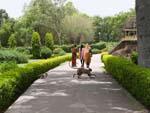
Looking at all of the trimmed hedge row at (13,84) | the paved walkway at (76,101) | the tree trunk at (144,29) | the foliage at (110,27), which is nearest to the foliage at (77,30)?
the foliage at (110,27)

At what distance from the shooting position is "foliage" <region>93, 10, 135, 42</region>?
372ft

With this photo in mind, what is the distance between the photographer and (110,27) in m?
120

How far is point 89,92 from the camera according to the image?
14773mm

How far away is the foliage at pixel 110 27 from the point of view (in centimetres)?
11341

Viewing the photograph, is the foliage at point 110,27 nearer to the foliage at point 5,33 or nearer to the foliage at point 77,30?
the foliage at point 77,30

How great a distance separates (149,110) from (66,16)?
279 ft

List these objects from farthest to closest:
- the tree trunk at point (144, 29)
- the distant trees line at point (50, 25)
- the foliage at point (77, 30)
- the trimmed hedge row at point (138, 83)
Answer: the foliage at point (77, 30), the distant trees line at point (50, 25), the tree trunk at point (144, 29), the trimmed hedge row at point (138, 83)

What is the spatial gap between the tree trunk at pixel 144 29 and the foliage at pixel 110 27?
94.6m

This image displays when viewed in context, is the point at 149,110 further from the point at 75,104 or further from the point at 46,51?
the point at 46,51

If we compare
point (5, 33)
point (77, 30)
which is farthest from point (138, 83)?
point (77, 30)

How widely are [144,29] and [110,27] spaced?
341ft

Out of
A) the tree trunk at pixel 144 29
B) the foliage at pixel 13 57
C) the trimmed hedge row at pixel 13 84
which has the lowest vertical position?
the foliage at pixel 13 57

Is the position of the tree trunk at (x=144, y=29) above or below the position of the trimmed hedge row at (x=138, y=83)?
above

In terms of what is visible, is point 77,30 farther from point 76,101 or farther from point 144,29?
point 76,101
